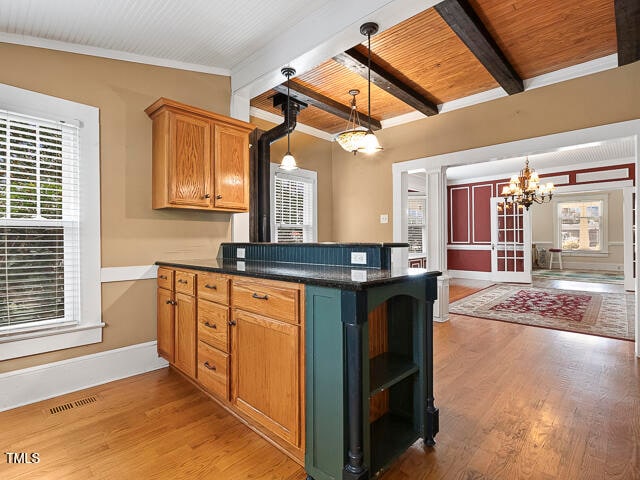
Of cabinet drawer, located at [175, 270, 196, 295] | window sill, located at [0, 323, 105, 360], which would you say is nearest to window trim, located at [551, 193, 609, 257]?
cabinet drawer, located at [175, 270, 196, 295]

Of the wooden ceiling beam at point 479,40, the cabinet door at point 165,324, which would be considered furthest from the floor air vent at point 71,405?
the wooden ceiling beam at point 479,40

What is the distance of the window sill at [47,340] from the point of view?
2.39 meters

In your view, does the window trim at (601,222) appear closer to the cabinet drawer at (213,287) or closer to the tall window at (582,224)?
the tall window at (582,224)

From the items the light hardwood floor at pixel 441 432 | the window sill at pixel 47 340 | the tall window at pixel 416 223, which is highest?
the tall window at pixel 416 223

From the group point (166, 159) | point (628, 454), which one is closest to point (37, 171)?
point (166, 159)

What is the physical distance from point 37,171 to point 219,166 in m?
1.34

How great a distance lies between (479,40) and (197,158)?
8.57 ft

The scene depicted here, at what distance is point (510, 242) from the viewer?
8.20 metres

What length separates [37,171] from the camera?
8.21ft

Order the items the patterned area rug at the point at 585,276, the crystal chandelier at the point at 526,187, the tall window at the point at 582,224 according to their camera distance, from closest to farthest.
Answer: the crystal chandelier at the point at 526,187, the patterned area rug at the point at 585,276, the tall window at the point at 582,224

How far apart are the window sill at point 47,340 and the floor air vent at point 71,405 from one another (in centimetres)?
44

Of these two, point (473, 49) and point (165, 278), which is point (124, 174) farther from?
point (473, 49)

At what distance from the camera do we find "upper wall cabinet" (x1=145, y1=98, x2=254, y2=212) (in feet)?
9.34

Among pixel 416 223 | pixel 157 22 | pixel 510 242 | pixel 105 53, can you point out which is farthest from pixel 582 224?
pixel 105 53
